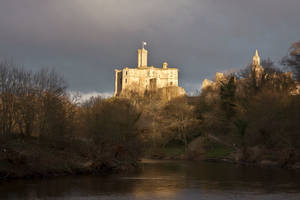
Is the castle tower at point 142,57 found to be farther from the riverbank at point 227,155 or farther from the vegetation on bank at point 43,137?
the vegetation on bank at point 43,137

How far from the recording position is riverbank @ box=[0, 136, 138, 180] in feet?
93.2

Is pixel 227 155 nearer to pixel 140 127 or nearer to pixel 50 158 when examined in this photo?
pixel 140 127

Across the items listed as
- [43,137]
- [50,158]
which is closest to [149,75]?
[43,137]

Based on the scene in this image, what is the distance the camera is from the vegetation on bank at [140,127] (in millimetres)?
32750

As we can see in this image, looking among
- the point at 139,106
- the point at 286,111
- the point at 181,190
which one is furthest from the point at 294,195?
the point at 139,106

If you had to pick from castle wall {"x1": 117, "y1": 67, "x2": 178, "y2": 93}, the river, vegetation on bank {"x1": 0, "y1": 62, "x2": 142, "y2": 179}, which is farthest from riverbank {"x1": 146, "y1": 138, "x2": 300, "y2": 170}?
castle wall {"x1": 117, "y1": 67, "x2": 178, "y2": 93}

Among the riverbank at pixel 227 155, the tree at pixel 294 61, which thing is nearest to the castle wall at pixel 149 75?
the riverbank at pixel 227 155

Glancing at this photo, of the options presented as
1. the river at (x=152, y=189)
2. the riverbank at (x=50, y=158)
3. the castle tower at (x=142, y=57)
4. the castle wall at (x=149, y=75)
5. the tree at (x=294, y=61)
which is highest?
the castle tower at (x=142, y=57)

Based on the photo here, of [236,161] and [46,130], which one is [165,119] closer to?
[236,161]

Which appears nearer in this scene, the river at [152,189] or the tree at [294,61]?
the river at [152,189]

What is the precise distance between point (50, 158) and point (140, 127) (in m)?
34.0

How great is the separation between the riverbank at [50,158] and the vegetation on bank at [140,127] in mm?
75

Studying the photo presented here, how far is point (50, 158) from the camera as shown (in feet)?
101

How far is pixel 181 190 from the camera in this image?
24094 mm
